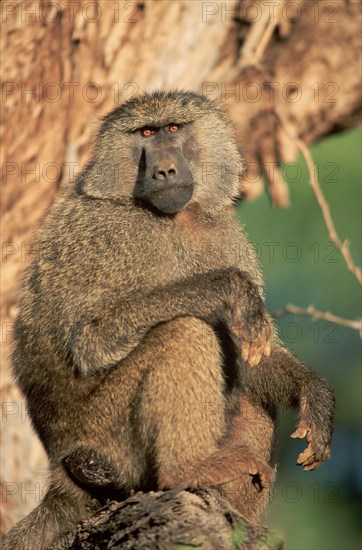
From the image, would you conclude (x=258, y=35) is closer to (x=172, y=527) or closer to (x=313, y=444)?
(x=313, y=444)

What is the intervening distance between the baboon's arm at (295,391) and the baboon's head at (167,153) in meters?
0.92

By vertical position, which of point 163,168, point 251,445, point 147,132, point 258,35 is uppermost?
point 258,35

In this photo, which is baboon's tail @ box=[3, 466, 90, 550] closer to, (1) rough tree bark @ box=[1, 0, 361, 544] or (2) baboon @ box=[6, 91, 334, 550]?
(2) baboon @ box=[6, 91, 334, 550]

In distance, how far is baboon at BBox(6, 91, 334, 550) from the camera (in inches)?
169

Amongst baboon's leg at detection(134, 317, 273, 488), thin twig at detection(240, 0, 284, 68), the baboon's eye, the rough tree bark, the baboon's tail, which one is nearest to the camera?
baboon's leg at detection(134, 317, 273, 488)

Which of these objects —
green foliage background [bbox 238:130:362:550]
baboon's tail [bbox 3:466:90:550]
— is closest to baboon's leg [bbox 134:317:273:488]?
baboon's tail [bbox 3:466:90:550]

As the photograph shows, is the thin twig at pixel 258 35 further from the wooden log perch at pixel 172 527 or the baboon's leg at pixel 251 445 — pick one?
the wooden log perch at pixel 172 527

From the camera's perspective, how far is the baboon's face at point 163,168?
4.77 meters

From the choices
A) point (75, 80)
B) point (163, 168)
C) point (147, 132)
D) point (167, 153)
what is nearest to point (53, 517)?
point (163, 168)

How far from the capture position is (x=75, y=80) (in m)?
6.96

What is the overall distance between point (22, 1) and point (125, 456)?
3615 mm

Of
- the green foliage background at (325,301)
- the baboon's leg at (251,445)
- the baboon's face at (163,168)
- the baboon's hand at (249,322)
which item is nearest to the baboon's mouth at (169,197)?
the baboon's face at (163,168)

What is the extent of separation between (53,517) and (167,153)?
75.0 inches

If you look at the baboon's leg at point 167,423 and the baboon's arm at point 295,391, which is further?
the baboon's arm at point 295,391
